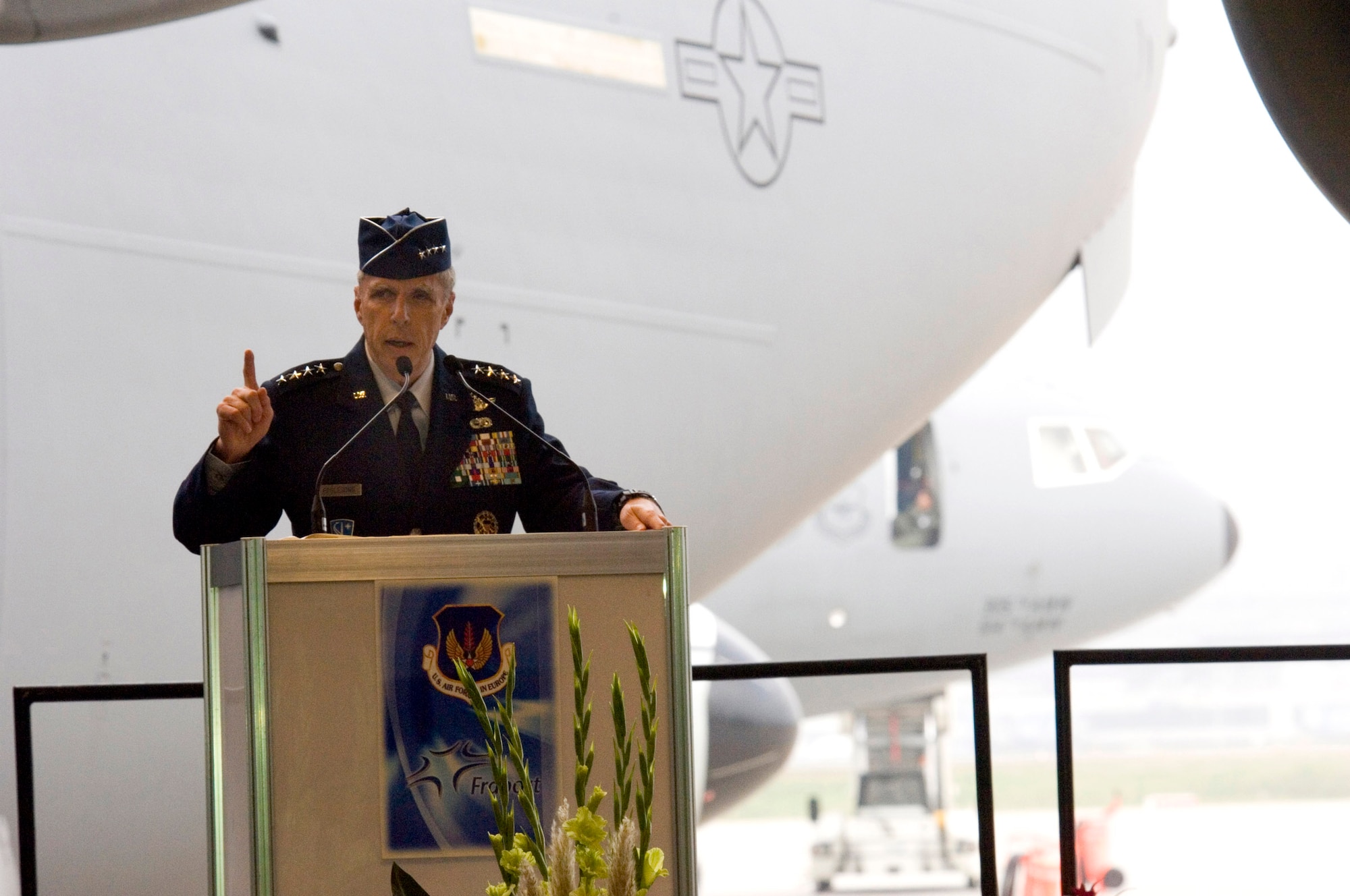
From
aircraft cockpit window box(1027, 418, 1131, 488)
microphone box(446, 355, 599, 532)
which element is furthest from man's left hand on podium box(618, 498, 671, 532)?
aircraft cockpit window box(1027, 418, 1131, 488)

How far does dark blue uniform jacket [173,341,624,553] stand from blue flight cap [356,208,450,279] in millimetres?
136

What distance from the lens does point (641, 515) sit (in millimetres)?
1371

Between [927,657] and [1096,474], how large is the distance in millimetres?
7045

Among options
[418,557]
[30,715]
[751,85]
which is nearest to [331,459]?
[418,557]

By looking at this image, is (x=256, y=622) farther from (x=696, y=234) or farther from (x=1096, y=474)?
(x=1096, y=474)

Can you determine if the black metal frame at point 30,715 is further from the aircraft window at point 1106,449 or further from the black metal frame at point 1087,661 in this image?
the aircraft window at point 1106,449

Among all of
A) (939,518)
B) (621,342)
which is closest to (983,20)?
(621,342)

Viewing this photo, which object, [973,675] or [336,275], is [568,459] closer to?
[973,675]

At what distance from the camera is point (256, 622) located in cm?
106

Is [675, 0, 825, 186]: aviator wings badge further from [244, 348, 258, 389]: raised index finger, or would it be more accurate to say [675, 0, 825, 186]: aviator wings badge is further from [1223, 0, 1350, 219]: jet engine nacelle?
[1223, 0, 1350, 219]: jet engine nacelle

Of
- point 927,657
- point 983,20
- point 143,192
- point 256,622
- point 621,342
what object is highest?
point 983,20

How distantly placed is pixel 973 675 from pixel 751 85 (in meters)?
2.22

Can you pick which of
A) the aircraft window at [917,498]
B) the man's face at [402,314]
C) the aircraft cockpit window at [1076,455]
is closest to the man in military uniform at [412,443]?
the man's face at [402,314]

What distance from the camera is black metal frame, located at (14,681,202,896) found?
7.52 feet
